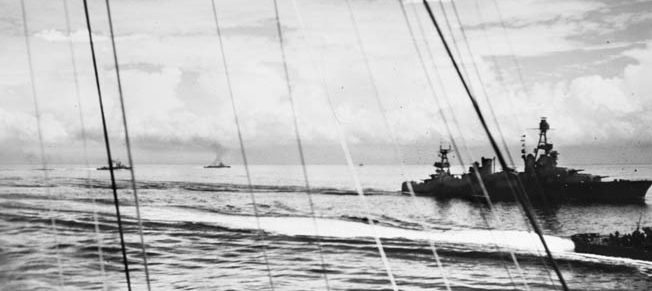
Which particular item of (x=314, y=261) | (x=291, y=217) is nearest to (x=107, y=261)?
(x=314, y=261)

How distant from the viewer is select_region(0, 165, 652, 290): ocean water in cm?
1457

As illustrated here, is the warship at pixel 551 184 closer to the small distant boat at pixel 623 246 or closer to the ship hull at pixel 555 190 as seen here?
the ship hull at pixel 555 190

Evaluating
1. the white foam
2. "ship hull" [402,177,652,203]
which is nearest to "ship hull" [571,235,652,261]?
the white foam

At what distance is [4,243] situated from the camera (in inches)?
618

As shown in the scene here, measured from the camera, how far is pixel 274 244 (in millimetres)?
20016

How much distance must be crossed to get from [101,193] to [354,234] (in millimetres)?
13096

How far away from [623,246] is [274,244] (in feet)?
36.2

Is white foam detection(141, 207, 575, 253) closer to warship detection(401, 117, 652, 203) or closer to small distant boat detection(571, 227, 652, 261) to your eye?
small distant boat detection(571, 227, 652, 261)

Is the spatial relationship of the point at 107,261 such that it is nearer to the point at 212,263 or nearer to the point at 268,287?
the point at 212,263

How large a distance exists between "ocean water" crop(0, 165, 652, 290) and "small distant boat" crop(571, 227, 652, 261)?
1.51 feet

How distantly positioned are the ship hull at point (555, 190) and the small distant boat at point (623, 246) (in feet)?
33.7

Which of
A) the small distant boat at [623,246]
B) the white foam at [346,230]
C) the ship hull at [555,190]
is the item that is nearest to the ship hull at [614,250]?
the small distant boat at [623,246]

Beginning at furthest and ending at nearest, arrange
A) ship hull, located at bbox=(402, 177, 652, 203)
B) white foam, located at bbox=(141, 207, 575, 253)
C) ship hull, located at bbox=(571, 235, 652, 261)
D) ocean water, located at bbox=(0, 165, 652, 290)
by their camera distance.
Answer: ship hull, located at bbox=(402, 177, 652, 203), white foam, located at bbox=(141, 207, 575, 253), ship hull, located at bbox=(571, 235, 652, 261), ocean water, located at bbox=(0, 165, 652, 290)

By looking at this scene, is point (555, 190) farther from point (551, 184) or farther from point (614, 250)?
point (614, 250)
